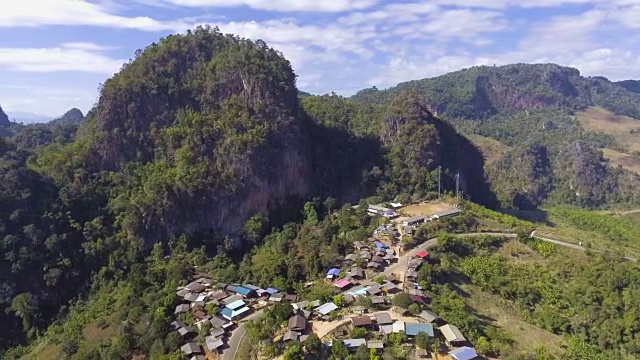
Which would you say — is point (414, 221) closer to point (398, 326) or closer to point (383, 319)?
point (383, 319)

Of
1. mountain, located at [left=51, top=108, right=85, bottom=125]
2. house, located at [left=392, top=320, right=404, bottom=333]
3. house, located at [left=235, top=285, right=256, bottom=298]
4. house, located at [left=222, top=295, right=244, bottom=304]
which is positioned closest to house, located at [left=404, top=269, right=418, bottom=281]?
house, located at [left=392, top=320, right=404, bottom=333]

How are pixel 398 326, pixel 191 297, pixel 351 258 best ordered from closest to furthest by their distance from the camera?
pixel 398 326 → pixel 191 297 → pixel 351 258

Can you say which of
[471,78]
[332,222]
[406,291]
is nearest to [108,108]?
[332,222]

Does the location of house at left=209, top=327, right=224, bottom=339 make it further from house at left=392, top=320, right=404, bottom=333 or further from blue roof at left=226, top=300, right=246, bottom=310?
house at left=392, top=320, right=404, bottom=333

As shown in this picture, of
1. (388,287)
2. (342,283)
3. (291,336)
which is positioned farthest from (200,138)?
(291,336)

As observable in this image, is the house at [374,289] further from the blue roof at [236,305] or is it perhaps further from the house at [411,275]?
the blue roof at [236,305]

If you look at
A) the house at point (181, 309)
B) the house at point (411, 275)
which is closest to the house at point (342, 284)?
the house at point (411, 275)

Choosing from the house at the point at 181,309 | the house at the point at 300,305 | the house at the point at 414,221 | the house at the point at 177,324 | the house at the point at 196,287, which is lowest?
the house at the point at 177,324
